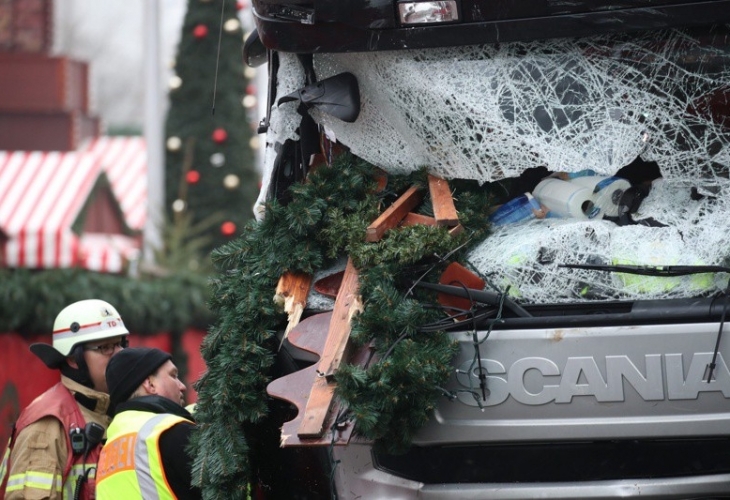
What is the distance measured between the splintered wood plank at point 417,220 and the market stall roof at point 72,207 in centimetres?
678

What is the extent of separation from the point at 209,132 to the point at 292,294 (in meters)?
11.7

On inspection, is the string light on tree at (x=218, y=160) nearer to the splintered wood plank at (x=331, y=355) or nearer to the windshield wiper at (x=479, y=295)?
the splintered wood plank at (x=331, y=355)

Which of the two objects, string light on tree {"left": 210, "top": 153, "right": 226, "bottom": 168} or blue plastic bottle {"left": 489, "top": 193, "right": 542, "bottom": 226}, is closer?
blue plastic bottle {"left": 489, "top": 193, "right": 542, "bottom": 226}

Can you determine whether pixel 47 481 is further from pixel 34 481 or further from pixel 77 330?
pixel 77 330

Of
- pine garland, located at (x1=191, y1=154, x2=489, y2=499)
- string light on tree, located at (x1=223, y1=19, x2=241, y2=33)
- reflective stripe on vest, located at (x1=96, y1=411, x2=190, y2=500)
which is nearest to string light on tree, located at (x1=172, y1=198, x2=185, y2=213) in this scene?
string light on tree, located at (x1=223, y1=19, x2=241, y2=33)

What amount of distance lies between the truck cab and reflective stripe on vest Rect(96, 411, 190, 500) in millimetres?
621

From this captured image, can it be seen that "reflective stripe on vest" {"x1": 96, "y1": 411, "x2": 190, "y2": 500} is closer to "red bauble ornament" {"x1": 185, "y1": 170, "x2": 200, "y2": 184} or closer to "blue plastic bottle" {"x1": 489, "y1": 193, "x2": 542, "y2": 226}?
"blue plastic bottle" {"x1": 489, "y1": 193, "x2": 542, "y2": 226}

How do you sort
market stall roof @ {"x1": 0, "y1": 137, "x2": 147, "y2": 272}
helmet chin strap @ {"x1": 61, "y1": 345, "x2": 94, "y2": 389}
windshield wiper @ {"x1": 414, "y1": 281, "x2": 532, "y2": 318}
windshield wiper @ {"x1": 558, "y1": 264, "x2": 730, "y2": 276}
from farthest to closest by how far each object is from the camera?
market stall roof @ {"x1": 0, "y1": 137, "x2": 147, "y2": 272}, helmet chin strap @ {"x1": 61, "y1": 345, "x2": 94, "y2": 389}, windshield wiper @ {"x1": 414, "y1": 281, "x2": 532, "y2": 318}, windshield wiper @ {"x1": 558, "y1": 264, "x2": 730, "y2": 276}

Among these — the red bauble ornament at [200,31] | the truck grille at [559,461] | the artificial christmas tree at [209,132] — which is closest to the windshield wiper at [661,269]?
the truck grille at [559,461]

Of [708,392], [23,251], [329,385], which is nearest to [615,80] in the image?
[708,392]

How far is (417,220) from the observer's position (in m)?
3.79

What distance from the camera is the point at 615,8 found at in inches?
138

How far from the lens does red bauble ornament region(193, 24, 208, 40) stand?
1491 cm

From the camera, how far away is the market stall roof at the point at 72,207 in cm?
1152
